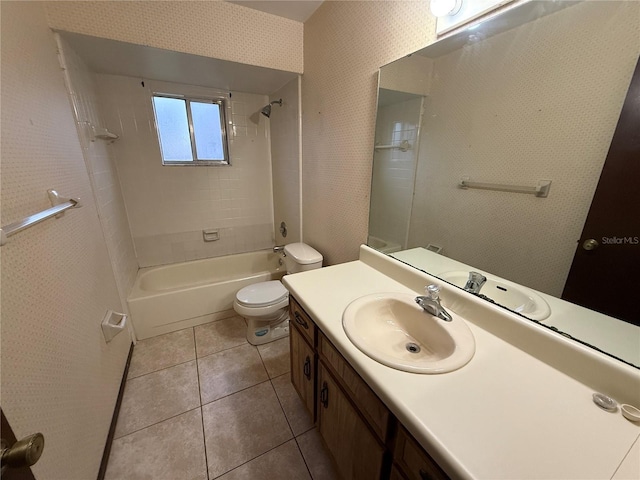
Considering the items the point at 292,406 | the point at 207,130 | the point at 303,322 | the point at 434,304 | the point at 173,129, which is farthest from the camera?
the point at 207,130

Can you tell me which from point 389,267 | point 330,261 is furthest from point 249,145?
point 389,267

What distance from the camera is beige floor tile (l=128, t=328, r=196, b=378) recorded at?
5.81ft

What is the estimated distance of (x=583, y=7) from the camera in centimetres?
69

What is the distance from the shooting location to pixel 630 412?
1.95ft

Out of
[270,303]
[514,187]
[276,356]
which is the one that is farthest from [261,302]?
[514,187]

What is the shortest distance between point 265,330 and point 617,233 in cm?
196

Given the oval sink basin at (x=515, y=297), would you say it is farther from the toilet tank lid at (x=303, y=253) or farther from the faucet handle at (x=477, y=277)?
the toilet tank lid at (x=303, y=253)

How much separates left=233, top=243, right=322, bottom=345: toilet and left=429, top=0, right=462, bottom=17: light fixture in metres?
1.48

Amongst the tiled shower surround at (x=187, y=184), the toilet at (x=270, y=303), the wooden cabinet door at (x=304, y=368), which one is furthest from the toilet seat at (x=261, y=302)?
the tiled shower surround at (x=187, y=184)

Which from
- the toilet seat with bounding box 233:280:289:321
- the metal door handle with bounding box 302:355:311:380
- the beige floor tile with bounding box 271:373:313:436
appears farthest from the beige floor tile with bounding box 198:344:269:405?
the metal door handle with bounding box 302:355:311:380

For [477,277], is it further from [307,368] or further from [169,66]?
[169,66]

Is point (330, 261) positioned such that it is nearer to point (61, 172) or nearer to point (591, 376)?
point (591, 376)

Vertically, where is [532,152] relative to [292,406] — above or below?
above

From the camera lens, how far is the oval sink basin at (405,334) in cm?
74
